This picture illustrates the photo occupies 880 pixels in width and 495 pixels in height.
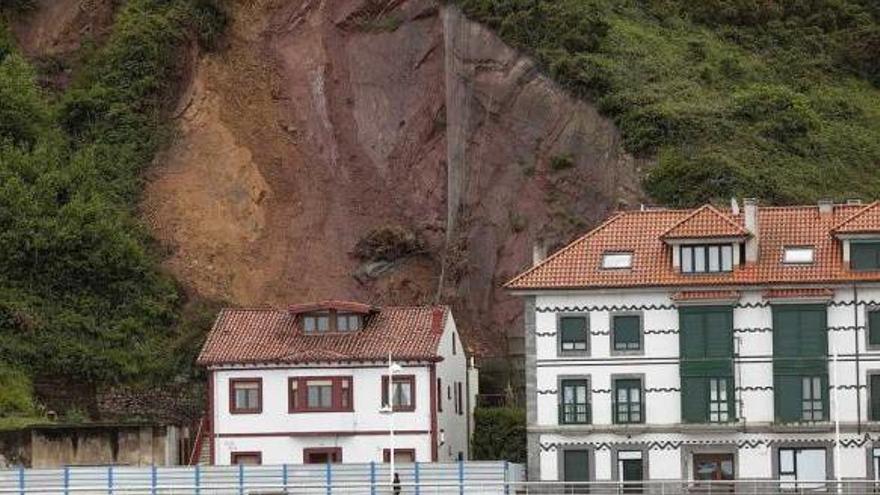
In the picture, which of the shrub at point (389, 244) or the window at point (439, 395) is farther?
the shrub at point (389, 244)

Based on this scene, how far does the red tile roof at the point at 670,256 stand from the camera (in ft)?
318

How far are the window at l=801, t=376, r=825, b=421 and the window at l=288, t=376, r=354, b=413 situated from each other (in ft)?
60.5

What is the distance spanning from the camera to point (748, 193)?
111812 millimetres

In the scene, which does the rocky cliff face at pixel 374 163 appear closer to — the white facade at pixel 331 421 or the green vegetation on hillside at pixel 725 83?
the green vegetation on hillside at pixel 725 83

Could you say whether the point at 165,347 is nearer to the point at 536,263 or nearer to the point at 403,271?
the point at 403,271

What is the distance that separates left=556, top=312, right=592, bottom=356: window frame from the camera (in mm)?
98125

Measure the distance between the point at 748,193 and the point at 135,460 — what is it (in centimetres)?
2928

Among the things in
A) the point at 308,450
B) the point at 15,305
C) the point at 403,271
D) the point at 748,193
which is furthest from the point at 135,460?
the point at 748,193

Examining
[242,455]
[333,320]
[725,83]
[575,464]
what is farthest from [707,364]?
[725,83]

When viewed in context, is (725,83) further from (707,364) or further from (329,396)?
(329,396)

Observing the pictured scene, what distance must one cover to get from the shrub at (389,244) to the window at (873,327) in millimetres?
28828

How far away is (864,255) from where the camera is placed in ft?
317

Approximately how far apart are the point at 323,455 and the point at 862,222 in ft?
76.0

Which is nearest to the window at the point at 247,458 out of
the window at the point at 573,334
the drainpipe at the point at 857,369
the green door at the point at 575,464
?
the green door at the point at 575,464
